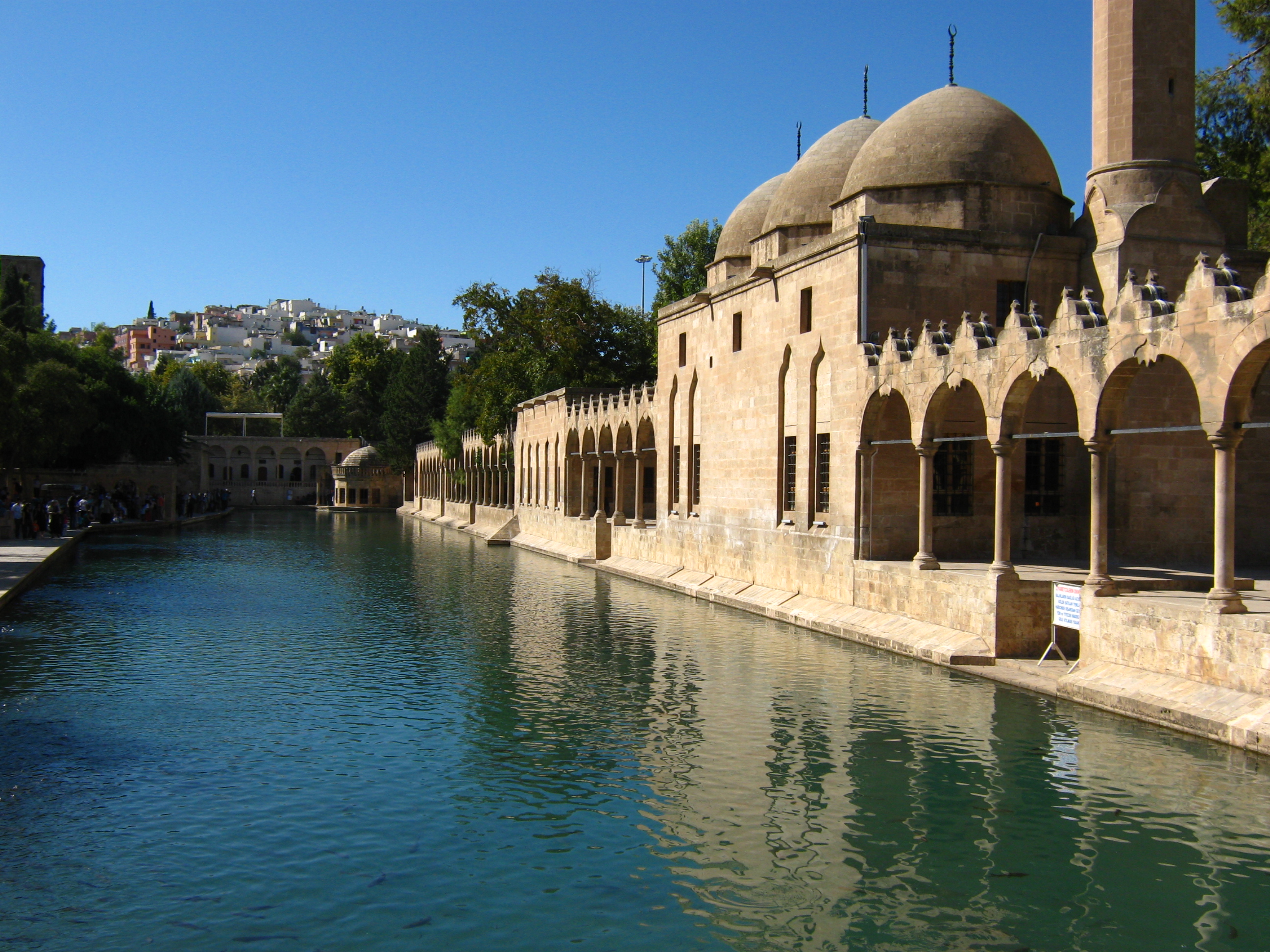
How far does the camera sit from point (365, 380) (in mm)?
94938

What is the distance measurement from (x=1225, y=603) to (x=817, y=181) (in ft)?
54.0

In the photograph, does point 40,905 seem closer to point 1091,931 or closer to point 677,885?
point 677,885

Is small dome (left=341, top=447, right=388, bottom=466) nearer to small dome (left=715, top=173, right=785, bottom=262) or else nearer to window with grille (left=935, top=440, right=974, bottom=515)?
small dome (left=715, top=173, right=785, bottom=262)

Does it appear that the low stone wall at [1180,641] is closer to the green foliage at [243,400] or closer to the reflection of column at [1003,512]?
the reflection of column at [1003,512]

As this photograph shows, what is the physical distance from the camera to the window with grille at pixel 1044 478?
19203 mm

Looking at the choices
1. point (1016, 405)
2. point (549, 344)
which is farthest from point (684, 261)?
point (1016, 405)

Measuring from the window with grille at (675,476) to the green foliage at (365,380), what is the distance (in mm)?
63596

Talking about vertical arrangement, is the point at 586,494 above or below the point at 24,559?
above

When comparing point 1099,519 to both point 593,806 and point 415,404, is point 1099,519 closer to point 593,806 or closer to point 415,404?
point 593,806

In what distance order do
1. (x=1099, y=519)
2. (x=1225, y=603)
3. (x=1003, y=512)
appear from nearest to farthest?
(x=1225, y=603) → (x=1099, y=519) → (x=1003, y=512)

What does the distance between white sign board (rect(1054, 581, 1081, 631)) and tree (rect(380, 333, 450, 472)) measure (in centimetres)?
6554

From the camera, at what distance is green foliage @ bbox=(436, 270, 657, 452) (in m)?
47.4

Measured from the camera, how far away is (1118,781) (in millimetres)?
9641

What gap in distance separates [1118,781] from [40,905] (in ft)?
28.1
